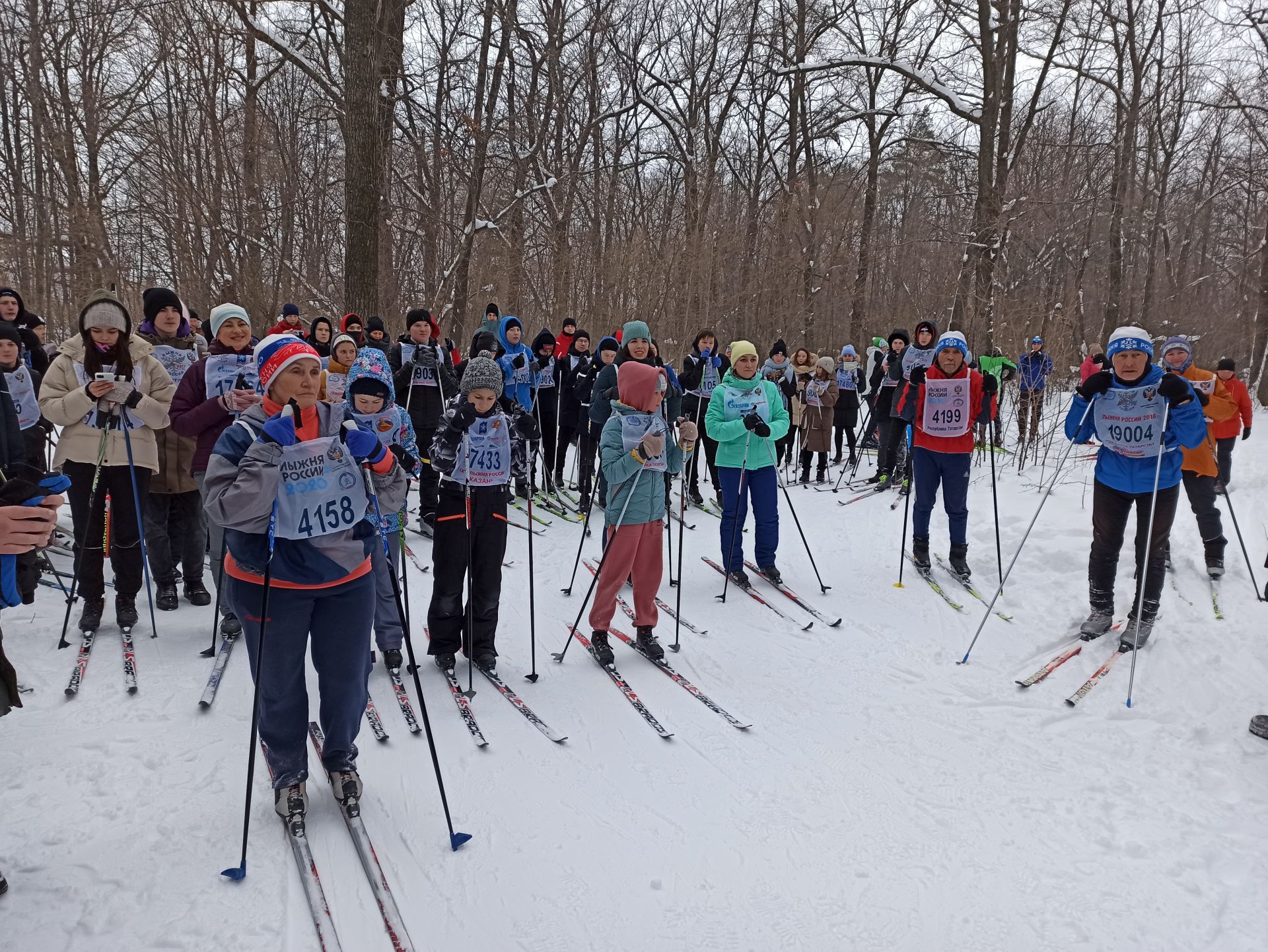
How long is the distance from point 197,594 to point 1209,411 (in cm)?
927

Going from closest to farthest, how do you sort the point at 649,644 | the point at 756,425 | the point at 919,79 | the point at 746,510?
the point at 649,644 < the point at 756,425 < the point at 746,510 < the point at 919,79

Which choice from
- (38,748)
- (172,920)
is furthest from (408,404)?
(172,920)

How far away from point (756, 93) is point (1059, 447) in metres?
14.7

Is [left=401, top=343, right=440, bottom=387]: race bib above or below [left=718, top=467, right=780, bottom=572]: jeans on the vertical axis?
above

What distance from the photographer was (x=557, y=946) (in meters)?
2.65

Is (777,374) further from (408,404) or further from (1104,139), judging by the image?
(1104,139)

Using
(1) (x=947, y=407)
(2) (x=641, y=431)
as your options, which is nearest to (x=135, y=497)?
(2) (x=641, y=431)

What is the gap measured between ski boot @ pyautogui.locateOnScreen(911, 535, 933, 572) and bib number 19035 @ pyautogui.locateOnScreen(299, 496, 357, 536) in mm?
5335

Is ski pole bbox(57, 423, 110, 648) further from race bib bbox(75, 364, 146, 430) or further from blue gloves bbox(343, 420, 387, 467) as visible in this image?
blue gloves bbox(343, 420, 387, 467)

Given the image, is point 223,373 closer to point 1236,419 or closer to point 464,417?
point 464,417

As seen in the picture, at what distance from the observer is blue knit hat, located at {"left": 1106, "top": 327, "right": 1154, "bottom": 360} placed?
5137mm

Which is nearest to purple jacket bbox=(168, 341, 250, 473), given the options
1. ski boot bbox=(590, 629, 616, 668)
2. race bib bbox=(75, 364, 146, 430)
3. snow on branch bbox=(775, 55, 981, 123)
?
race bib bbox=(75, 364, 146, 430)

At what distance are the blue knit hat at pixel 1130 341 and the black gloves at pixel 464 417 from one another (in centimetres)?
442

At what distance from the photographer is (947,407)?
6.38 meters
